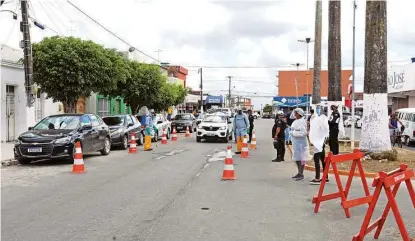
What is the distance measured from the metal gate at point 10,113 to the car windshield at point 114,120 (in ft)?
17.3

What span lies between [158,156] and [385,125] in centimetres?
764

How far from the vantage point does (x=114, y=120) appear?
67.2ft

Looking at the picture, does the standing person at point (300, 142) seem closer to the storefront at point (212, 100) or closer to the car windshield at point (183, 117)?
the car windshield at point (183, 117)

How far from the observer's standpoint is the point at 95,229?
610 cm

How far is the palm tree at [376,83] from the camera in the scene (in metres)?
13.1

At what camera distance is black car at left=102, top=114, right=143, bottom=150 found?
1900 centimetres

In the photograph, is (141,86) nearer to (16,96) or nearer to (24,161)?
(16,96)

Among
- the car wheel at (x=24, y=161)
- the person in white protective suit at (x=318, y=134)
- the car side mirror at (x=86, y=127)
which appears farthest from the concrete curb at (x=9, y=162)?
the person in white protective suit at (x=318, y=134)

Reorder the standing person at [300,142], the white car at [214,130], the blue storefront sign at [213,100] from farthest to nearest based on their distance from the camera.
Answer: the blue storefront sign at [213,100] → the white car at [214,130] → the standing person at [300,142]

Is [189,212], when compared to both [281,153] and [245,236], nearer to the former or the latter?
[245,236]

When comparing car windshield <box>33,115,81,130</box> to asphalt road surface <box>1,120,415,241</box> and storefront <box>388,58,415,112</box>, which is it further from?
storefront <box>388,58,415,112</box>

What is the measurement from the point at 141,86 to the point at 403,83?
20.7 m

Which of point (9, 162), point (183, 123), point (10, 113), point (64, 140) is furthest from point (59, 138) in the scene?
point (183, 123)

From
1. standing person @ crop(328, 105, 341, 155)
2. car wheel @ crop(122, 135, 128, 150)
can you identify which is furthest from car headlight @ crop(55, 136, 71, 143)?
standing person @ crop(328, 105, 341, 155)
